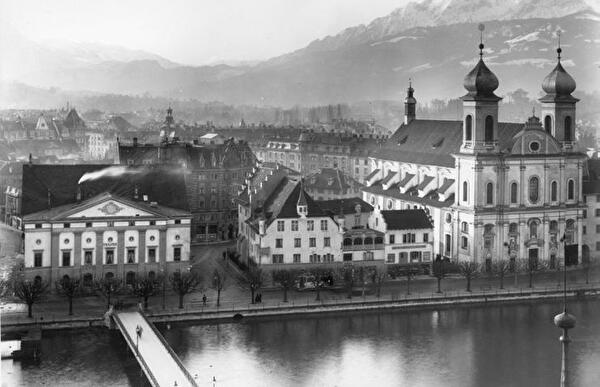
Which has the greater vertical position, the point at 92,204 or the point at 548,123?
the point at 548,123

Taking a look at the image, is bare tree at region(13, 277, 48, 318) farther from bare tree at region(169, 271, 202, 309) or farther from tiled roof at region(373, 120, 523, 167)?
tiled roof at region(373, 120, 523, 167)

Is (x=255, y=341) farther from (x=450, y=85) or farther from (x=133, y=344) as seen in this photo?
(x=450, y=85)

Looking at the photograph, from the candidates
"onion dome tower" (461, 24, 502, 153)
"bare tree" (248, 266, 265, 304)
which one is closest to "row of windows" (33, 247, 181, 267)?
"bare tree" (248, 266, 265, 304)

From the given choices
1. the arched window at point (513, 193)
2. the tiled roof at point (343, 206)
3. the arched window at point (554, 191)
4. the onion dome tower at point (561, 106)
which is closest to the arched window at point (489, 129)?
the arched window at point (513, 193)

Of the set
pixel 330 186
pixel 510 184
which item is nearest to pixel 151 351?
pixel 510 184

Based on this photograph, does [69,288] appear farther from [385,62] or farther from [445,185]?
[385,62]
